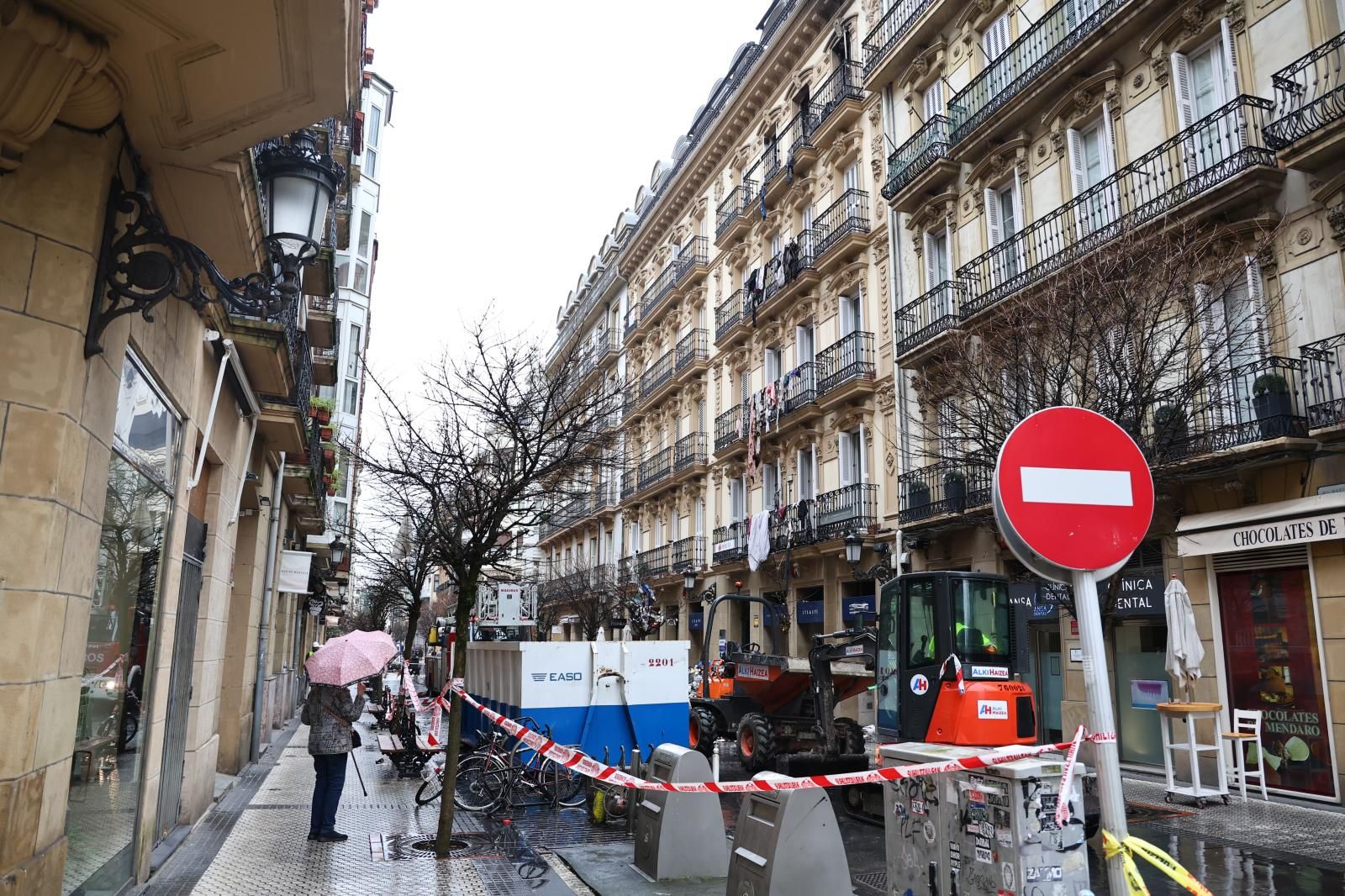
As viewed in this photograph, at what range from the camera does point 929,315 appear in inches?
861

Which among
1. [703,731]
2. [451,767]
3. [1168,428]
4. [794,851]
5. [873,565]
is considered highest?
[1168,428]

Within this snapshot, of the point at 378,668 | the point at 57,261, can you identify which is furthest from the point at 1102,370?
the point at 57,261

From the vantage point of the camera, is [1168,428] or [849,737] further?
[1168,428]

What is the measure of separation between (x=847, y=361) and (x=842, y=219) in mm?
4106

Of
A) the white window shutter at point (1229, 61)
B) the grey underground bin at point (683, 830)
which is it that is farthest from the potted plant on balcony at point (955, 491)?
the grey underground bin at point (683, 830)

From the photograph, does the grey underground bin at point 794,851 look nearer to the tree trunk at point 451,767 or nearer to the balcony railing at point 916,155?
the tree trunk at point 451,767

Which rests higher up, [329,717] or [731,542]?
[731,542]

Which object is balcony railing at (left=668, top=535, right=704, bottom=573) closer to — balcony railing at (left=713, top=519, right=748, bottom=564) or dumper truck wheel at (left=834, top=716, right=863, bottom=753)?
balcony railing at (left=713, top=519, right=748, bottom=564)

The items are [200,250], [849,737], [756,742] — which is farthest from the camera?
[756,742]

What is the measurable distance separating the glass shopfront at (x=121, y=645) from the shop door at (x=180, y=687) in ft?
3.99

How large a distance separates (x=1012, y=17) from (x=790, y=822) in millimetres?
19604

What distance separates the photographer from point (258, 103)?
500 cm

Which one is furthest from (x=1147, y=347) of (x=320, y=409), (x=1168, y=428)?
(x=320, y=409)

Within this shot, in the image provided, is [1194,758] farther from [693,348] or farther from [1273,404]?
[693,348]
